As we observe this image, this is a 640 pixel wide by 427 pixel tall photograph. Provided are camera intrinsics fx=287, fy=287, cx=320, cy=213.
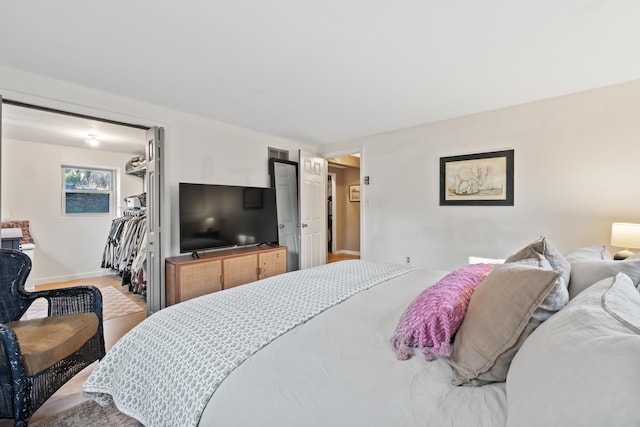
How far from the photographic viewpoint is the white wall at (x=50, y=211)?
424cm

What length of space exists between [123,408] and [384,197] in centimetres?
371

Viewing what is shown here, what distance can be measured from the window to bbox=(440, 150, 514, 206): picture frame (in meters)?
5.60

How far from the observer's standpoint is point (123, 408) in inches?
47.4

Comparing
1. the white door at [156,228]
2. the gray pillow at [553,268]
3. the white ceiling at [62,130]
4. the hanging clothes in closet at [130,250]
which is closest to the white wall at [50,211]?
the white ceiling at [62,130]

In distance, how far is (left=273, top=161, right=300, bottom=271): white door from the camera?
4473 millimetres

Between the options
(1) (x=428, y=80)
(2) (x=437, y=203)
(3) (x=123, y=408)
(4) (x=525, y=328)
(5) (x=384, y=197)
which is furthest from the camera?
(5) (x=384, y=197)

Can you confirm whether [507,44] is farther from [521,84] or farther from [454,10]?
[521,84]

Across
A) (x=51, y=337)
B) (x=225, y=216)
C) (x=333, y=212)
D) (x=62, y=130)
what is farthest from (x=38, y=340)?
(x=333, y=212)

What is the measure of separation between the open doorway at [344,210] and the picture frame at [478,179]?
3.36 metres

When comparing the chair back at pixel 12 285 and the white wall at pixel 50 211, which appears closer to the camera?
the chair back at pixel 12 285

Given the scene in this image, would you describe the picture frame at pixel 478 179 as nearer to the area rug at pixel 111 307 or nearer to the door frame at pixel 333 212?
the door frame at pixel 333 212

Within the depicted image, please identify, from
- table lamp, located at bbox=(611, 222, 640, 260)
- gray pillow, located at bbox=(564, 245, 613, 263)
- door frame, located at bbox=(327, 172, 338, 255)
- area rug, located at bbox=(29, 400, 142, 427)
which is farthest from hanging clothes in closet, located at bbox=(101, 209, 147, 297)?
table lamp, located at bbox=(611, 222, 640, 260)

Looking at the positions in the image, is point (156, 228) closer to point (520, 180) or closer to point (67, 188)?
point (67, 188)

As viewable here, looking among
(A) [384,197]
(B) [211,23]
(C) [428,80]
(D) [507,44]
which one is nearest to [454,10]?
(D) [507,44]
